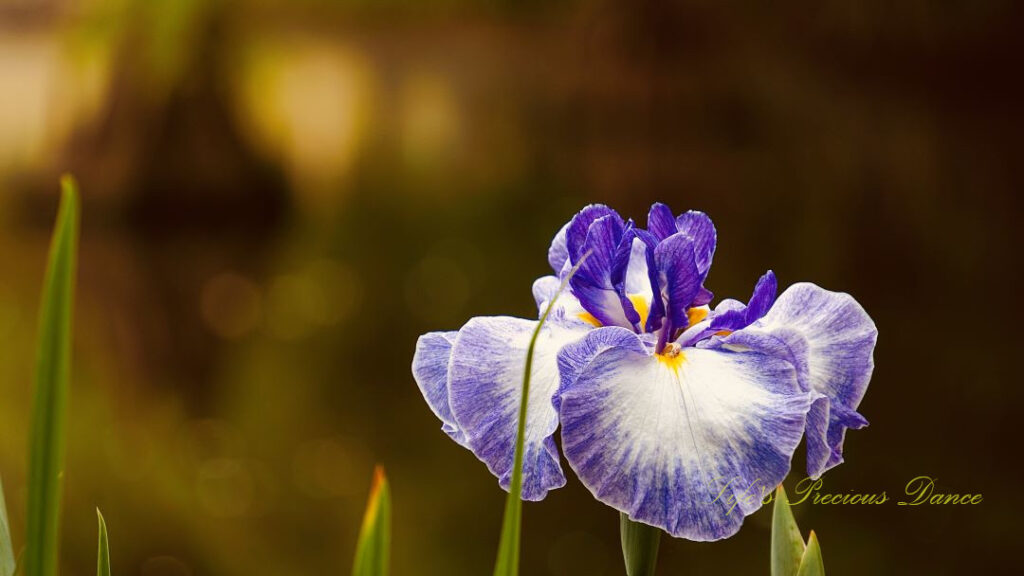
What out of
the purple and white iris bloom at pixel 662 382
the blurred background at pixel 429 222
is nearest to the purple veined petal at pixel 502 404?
the purple and white iris bloom at pixel 662 382

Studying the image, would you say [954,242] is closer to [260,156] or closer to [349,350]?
[349,350]

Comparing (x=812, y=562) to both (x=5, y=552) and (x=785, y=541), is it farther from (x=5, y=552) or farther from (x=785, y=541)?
(x=5, y=552)

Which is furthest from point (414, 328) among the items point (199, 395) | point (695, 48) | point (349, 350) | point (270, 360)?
point (695, 48)

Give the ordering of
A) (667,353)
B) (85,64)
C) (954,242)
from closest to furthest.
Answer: (667,353), (954,242), (85,64)

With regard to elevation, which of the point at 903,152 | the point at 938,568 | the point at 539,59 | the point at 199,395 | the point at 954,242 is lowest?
the point at 938,568

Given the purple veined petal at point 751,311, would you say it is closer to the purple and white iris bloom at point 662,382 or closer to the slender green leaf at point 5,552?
the purple and white iris bloom at point 662,382

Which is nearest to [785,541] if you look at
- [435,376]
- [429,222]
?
[435,376]
